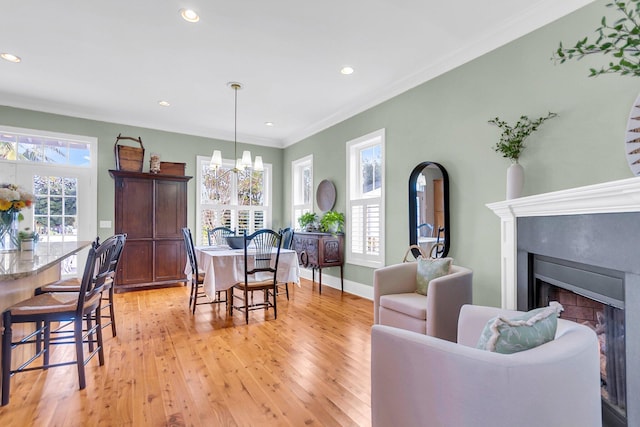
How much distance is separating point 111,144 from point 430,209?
507 centimetres

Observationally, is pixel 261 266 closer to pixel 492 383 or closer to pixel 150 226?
pixel 150 226

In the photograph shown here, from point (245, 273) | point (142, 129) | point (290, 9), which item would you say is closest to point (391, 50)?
point (290, 9)

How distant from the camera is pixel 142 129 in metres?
5.47

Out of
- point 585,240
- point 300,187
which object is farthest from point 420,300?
point 300,187

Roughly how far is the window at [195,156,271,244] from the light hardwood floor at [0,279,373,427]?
2.75 m

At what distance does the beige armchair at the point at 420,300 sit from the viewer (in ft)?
7.83

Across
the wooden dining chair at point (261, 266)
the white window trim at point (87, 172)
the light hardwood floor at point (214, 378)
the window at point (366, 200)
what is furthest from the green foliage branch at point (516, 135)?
the white window trim at point (87, 172)

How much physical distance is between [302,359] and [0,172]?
16.7ft

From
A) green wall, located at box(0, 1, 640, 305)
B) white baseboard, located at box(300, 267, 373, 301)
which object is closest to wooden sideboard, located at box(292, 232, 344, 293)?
white baseboard, located at box(300, 267, 373, 301)

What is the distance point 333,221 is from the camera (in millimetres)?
4922

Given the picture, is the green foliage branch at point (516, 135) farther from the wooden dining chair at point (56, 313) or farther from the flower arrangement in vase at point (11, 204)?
the flower arrangement in vase at point (11, 204)

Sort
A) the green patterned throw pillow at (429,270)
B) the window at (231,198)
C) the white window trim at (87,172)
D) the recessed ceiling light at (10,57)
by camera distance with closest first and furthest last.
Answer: the green patterned throw pillow at (429,270) < the recessed ceiling light at (10,57) < the white window trim at (87,172) < the window at (231,198)

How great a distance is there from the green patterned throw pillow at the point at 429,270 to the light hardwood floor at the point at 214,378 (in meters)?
0.73

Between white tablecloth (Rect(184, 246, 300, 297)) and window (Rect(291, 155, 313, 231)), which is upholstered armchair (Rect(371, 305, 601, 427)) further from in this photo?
window (Rect(291, 155, 313, 231))
